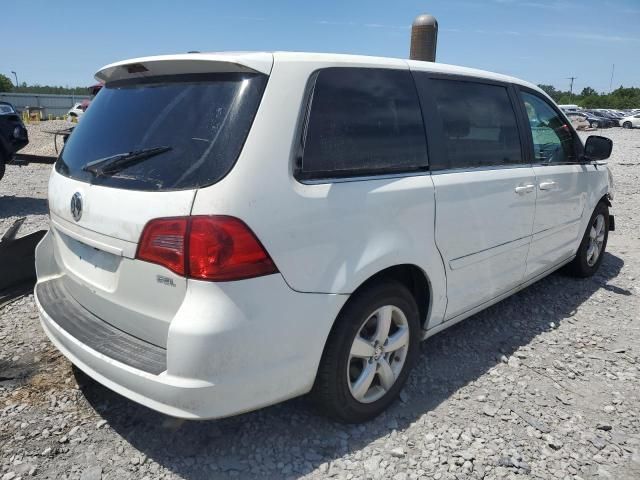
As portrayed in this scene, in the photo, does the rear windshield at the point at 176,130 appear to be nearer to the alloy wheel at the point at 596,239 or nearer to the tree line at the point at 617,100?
the alloy wheel at the point at 596,239

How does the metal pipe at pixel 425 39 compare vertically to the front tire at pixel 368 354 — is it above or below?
above

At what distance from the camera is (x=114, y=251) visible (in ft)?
6.86

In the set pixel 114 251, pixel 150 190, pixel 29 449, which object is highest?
pixel 150 190

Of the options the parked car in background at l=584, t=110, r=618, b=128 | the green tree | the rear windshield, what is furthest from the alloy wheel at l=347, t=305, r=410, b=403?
the green tree

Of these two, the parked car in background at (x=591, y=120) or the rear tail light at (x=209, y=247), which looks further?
the parked car in background at (x=591, y=120)

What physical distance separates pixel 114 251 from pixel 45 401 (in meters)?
1.19

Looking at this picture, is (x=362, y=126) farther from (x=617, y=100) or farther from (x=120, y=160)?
(x=617, y=100)

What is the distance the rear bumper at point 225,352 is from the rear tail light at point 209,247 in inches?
2.0

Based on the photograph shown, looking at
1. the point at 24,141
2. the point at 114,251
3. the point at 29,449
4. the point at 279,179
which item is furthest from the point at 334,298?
the point at 24,141

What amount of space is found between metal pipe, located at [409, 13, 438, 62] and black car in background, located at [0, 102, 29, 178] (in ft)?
21.7

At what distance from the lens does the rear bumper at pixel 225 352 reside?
187 centimetres

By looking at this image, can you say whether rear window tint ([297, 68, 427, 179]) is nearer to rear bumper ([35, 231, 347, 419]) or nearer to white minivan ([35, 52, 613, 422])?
white minivan ([35, 52, 613, 422])

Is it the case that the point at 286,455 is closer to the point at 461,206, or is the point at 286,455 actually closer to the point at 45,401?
the point at 45,401

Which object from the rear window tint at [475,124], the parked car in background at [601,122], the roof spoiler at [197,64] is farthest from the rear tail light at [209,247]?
the parked car in background at [601,122]
